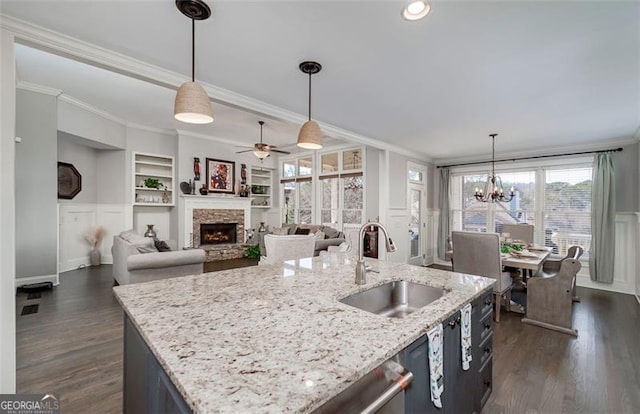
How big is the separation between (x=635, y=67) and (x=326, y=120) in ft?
10.2

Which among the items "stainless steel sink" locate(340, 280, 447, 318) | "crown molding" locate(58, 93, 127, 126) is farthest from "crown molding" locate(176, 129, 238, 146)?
"stainless steel sink" locate(340, 280, 447, 318)

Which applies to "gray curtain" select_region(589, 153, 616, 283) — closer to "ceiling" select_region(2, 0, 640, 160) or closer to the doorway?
"ceiling" select_region(2, 0, 640, 160)

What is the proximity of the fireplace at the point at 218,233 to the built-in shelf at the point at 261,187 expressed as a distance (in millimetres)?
1105

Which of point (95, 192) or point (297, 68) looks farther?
point (95, 192)

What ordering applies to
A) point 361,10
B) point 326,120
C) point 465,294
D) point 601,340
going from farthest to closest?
point 326,120, point 601,340, point 361,10, point 465,294

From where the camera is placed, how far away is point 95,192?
5840 mm

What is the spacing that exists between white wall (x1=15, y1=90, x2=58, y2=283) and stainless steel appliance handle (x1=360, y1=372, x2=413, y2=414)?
5.50 m

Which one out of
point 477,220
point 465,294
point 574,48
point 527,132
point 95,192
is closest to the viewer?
point 465,294

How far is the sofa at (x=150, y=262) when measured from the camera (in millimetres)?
3389

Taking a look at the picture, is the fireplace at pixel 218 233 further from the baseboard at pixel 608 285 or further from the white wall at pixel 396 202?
the baseboard at pixel 608 285

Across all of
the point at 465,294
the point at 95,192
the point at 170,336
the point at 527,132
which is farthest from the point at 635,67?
the point at 95,192

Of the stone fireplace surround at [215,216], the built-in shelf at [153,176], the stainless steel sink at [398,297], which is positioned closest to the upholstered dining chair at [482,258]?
the stainless steel sink at [398,297]

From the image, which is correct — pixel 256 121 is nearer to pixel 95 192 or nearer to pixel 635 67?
pixel 95 192

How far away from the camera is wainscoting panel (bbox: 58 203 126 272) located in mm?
5246
